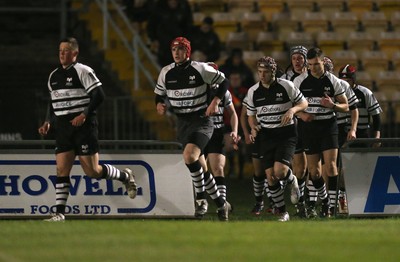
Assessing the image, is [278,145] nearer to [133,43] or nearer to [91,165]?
[91,165]

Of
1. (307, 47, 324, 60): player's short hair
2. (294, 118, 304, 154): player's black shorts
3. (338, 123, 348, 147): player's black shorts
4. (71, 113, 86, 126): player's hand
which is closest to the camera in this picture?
(71, 113, 86, 126): player's hand

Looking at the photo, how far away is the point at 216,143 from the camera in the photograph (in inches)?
742

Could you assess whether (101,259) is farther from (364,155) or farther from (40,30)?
(40,30)

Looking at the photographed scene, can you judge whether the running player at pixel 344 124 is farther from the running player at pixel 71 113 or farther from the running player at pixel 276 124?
the running player at pixel 71 113

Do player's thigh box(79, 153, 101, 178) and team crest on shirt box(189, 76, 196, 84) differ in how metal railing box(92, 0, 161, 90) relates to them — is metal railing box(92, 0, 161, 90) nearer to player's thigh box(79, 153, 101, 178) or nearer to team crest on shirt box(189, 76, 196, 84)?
team crest on shirt box(189, 76, 196, 84)

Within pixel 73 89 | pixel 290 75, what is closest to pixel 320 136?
pixel 290 75

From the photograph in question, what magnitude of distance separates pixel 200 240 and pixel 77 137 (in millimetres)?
3402

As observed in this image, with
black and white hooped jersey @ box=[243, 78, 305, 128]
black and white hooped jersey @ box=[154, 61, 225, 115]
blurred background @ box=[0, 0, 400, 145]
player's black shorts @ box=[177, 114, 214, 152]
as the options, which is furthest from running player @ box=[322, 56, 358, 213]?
blurred background @ box=[0, 0, 400, 145]

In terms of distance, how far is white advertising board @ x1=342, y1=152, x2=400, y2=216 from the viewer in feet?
57.9

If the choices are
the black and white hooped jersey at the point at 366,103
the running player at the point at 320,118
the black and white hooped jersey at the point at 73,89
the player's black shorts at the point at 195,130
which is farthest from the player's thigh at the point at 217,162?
the black and white hooped jersey at the point at 73,89

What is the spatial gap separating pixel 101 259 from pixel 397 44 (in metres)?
17.7

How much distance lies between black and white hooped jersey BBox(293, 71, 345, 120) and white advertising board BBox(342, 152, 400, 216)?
2.17 feet

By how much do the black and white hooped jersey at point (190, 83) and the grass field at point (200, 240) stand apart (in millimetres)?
1548

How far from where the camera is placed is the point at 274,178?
17391mm
